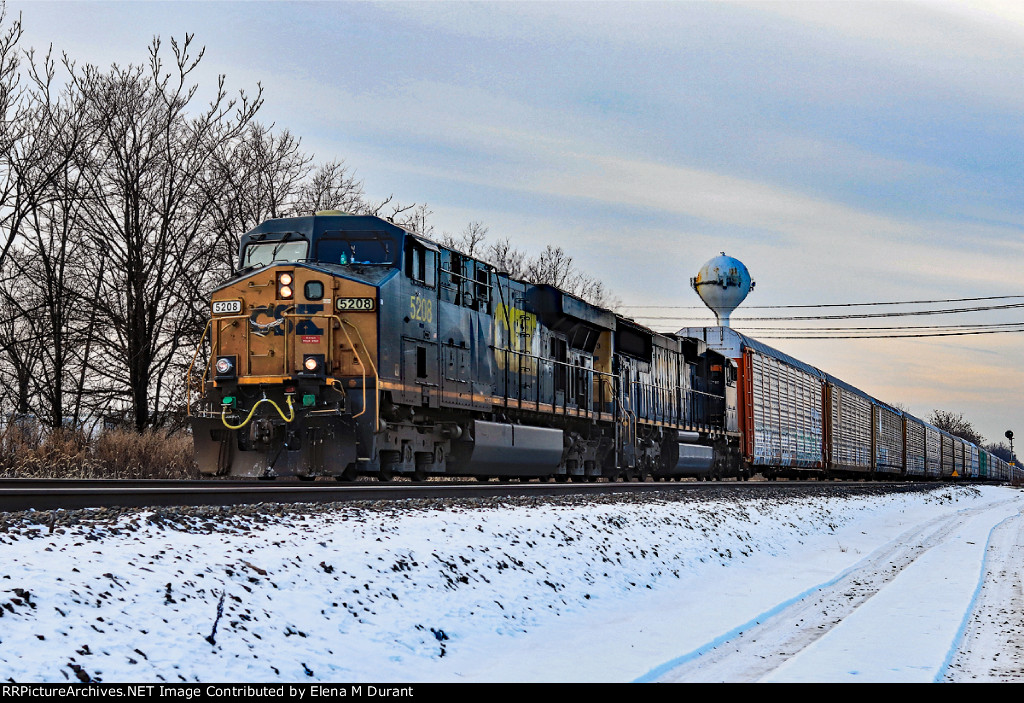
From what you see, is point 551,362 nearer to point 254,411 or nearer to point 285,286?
point 285,286

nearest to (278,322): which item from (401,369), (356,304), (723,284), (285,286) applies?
(285,286)

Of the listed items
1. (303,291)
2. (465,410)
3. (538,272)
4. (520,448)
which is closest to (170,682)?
(303,291)

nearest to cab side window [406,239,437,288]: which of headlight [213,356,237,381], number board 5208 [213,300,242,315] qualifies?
number board 5208 [213,300,242,315]

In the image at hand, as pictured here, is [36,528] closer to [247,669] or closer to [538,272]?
[247,669]

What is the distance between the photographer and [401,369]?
14.2 meters

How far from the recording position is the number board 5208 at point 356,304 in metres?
13.8

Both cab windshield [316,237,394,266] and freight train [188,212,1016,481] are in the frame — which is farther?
cab windshield [316,237,394,266]

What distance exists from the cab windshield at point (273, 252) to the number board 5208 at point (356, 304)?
1.37 meters

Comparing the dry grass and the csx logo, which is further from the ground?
the csx logo

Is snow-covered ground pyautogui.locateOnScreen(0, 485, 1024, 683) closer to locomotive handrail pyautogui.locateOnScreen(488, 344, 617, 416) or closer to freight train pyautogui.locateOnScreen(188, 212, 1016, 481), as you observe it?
freight train pyautogui.locateOnScreen(188, 212, 1016, 481)

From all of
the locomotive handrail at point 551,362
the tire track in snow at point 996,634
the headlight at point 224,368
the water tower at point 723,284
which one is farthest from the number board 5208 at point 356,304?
the water tower at point 723,284

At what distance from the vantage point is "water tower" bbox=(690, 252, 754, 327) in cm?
6212

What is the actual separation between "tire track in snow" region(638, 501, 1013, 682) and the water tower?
49.1 m

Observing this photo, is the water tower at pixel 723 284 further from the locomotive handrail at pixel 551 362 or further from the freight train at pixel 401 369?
the locomotive handrail at pixel 551 362
